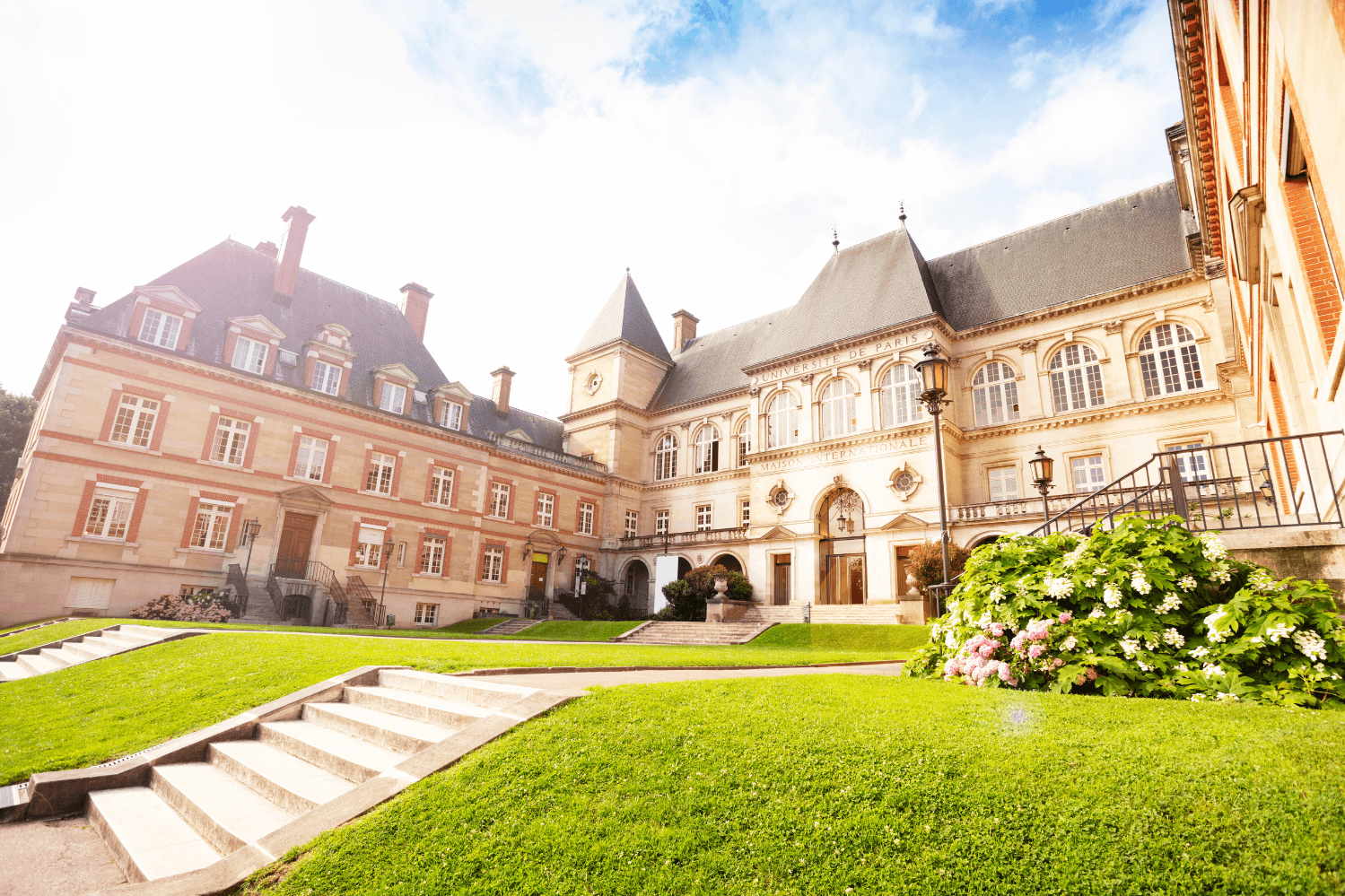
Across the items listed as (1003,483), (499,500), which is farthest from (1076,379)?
(499,500)

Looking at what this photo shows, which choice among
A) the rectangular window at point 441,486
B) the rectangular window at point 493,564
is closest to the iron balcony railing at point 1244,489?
the rectangular window at point 493,564

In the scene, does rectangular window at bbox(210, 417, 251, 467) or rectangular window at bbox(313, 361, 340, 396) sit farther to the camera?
rectangular window at bbox(313, 361, 340, 396)

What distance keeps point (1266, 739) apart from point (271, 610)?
88.6ft

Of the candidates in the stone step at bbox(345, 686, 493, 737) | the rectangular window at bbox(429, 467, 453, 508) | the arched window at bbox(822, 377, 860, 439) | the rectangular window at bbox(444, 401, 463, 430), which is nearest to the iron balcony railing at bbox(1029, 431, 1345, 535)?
the stone step at bbox(345, 686, 493, 737)

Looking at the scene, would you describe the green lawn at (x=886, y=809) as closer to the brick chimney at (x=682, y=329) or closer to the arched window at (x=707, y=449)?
the arched window at (x=707, y=449)

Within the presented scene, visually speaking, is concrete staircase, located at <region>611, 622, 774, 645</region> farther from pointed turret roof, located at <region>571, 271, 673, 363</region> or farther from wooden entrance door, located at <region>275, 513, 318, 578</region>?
pointed turret roof, located at <region>571, 271, 673, 363</region>

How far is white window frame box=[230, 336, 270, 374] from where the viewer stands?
2594cm

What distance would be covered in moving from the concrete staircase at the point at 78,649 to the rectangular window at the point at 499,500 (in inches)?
719

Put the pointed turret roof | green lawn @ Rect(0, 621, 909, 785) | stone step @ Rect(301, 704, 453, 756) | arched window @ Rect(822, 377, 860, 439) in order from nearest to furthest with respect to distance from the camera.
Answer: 1. stone step @ Rect(301, 704, 453, 756)
2. green lawn @ Rect(0, 621, 909, 785)
3. arched window @ Rect(822, 377, 860, 439)
4. the pointed turret roof

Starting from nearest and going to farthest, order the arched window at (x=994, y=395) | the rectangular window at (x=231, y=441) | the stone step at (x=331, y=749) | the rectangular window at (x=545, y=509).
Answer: the stone step at (x=331, y=749), the rectangular window at (x=231, y=441), the arched window at (x=994, y=395), the rectangular window at (x=545, y=509)

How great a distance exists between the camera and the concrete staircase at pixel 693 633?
23.7m

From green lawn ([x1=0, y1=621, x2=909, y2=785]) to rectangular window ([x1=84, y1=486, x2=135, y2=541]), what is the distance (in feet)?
42.6

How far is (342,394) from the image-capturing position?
28719 millimetres

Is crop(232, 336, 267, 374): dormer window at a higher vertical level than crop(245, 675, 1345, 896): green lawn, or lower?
higher
